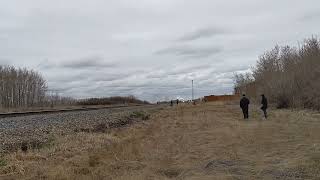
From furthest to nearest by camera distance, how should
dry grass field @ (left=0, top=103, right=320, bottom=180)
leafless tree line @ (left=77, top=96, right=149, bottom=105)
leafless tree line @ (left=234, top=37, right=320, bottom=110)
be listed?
leafless tree line @ (left=77, top=96, right=149, bottom=105)
leafless tree line @ (left=234, top=37, right=320, bottom=110)
dry grass field @ (left=0, top=103, right=320, bottom=180)

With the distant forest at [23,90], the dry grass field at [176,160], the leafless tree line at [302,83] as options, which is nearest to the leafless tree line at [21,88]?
the distant forest at [23,90]

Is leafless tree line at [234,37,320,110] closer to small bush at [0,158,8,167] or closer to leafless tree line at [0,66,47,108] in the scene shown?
small bush at [0,158,8,167]

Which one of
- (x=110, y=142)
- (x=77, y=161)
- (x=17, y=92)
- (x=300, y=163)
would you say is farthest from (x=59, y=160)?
(x=17, y=92)

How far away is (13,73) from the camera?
130 meters

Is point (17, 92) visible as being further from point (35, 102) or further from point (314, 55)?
point (314, 55)

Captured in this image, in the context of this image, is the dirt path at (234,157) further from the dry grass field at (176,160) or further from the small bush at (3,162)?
the small bush at (3,162)

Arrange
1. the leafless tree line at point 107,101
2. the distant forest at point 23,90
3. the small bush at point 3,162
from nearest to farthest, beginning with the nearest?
the small bush at point 3,162 → the distant forest at point 23,90 → the leafless tree line at point 107,101

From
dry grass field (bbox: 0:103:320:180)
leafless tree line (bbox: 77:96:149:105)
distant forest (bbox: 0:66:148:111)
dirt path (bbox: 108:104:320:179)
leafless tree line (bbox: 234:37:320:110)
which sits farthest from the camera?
leafless tree line (bbox: 77:96:149:105)

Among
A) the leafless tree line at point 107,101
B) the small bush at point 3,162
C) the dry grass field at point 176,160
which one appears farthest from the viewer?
the leafless tree line at point 107,101

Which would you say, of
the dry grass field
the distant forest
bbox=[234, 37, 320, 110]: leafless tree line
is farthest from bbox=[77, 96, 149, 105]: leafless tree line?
the dry grass field

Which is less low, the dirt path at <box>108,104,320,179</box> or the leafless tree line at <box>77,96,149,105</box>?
the leafless tree line at <box>77,96,149,105</box>

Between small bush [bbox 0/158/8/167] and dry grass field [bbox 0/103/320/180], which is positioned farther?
small bush [bbox 0/158/8/167]

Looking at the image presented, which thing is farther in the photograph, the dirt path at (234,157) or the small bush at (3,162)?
the small bush at (3,162)

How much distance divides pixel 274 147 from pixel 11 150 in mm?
8622
